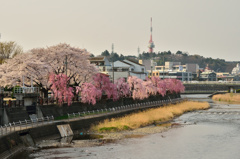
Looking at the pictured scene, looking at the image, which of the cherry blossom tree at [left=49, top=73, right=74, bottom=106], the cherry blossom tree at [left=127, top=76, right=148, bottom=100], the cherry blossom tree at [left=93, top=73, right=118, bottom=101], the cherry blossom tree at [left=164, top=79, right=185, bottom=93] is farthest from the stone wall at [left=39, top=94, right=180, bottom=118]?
the cherry blossom tree at [left=164, top=79, right=185, bottom=93]

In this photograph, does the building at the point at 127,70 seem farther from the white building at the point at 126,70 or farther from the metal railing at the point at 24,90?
the metal railing at the point at 24,90

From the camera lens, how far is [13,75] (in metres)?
67.6

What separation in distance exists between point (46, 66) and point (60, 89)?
669 cm

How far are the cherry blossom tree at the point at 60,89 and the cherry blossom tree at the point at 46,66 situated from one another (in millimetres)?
2740

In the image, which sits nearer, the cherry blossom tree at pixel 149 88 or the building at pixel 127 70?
the cherry blossom tree at pixel 149 88

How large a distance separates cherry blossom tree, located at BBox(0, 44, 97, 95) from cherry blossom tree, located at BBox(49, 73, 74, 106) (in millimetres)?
2740

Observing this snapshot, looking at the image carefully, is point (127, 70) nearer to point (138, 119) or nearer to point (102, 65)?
point (102, 65)

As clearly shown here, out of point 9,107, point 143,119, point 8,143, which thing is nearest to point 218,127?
point 143,119

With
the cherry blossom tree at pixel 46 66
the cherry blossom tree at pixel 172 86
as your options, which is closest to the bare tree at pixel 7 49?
the cherry blossom tree at pixel 46 66

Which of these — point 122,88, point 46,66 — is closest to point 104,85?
point 122,88

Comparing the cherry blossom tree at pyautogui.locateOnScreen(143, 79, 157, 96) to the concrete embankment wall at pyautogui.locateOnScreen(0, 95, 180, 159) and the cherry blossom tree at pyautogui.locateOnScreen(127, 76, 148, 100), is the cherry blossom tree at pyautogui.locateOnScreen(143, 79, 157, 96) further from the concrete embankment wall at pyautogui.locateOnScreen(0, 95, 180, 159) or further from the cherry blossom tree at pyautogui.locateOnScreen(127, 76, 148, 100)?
the concrete embankment wall at pyautogui.locateOnScreen(0, 95, 180, 159)

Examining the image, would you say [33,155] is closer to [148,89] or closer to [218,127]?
[218,127]

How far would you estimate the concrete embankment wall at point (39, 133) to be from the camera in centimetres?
4188

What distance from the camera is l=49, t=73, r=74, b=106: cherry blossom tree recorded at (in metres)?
67.6
